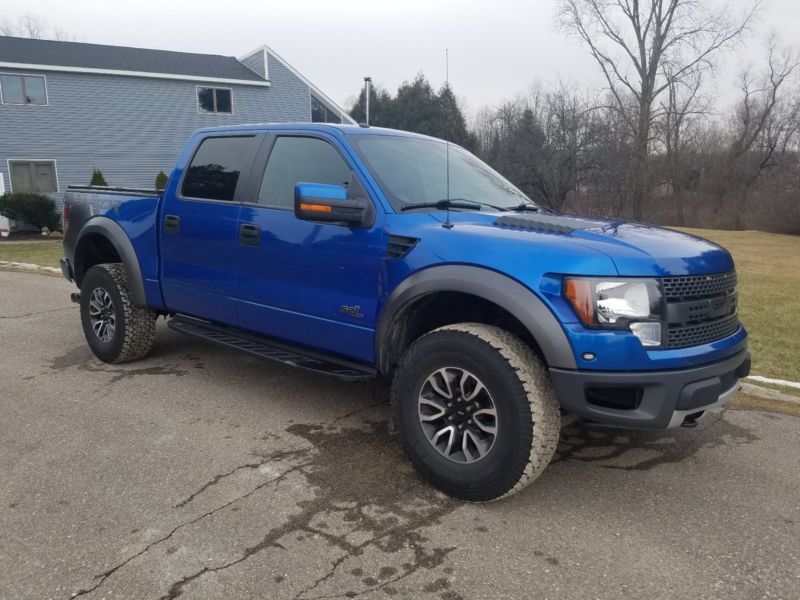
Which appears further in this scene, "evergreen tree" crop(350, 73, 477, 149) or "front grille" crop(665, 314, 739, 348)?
"evergreen tree" crop(350, 73, 477, 149)

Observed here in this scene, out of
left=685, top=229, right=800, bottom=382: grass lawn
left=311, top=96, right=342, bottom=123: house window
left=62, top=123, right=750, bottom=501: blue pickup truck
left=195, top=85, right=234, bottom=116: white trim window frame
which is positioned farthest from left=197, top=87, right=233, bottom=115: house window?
left=62, top=123, right=750, bottom=501: blue pickup truck

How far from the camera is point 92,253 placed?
5.96 metres

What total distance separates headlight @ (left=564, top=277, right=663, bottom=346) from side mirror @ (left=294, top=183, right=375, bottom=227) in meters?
1.26

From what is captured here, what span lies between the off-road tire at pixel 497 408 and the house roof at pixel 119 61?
24.6 m

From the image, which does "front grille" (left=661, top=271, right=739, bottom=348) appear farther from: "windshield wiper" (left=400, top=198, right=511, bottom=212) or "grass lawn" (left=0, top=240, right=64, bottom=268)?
"grass lawn" (left=0, top=240, right=64, bottom=268)

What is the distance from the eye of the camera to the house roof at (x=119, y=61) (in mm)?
23266

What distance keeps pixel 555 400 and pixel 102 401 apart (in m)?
3.34

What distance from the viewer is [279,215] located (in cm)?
418

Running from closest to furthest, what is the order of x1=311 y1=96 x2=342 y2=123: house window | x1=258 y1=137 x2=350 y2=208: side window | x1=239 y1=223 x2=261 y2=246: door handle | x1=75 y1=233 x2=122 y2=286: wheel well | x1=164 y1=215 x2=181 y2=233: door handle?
x1=258 y1=137 x2=350 y2=208: side window → x1=239 y1=223 x2=261 y2=246: door handle → x1=164 y1=215 x2=181 y2=233: door handle → x1=75 y1=233 x2=122 y2=286: wheel well → x1=311 y1=96 x2=342 y2=123: house window

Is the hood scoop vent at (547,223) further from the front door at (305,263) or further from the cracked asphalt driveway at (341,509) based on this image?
the cracked asphalt driveway at (341,509)

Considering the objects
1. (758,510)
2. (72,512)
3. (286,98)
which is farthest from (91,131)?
(758,510)

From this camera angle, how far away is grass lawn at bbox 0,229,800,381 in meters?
6.19

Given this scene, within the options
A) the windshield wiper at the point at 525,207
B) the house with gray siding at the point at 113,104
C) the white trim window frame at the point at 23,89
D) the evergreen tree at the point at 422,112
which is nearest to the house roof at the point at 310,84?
the house with gray siding at the point at 113,104

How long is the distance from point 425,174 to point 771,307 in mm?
6874
